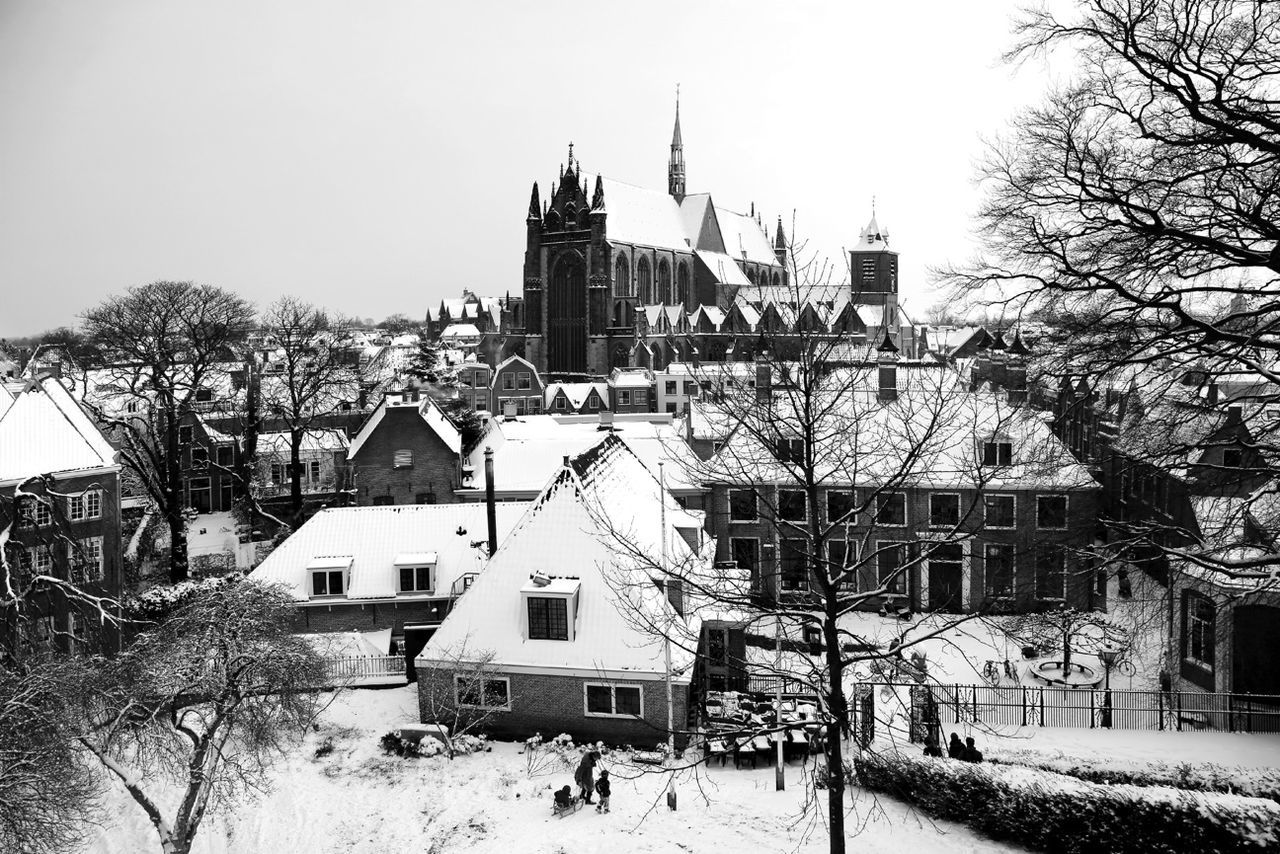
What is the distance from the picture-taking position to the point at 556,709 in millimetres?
21391

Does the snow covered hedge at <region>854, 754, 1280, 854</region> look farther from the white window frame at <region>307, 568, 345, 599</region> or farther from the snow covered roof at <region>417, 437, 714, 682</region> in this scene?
the white window frame at <region>307, 568, 345, 599</region>

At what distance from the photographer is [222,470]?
2100 inches

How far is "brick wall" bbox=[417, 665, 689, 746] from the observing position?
2102cm

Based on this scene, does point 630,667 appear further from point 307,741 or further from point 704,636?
point 307,741

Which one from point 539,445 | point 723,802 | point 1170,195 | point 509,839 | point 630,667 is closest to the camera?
point 1170,195

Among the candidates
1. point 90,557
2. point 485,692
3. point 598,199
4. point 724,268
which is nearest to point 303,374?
point 90,557

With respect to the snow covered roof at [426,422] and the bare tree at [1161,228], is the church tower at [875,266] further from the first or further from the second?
the bare tree at [1161,228]

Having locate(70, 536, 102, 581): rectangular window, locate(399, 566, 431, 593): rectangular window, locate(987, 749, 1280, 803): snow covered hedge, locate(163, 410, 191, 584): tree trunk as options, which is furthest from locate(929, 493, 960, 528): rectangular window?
locate(163, 410, 191, 584): tree trunk

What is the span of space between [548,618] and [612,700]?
2.36 m

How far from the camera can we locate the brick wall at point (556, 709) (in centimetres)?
2102

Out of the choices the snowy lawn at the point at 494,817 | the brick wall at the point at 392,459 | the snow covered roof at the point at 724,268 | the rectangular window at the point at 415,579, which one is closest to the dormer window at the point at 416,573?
the rectangular window at the point at 415,579

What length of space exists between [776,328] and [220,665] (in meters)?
13.0

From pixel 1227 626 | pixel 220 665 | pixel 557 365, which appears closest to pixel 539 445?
pixel 220 665

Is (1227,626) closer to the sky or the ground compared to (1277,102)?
closer to the ground
